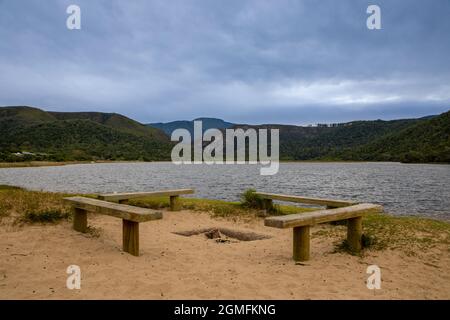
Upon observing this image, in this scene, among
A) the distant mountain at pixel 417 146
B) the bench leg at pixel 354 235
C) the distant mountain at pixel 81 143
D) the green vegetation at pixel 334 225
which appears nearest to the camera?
the bench leg at pixel 354 235

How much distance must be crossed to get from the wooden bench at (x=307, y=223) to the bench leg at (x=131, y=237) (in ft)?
8.26

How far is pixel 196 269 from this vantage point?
5.96m

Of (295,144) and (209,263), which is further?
(295,144)

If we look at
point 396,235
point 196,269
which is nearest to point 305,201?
point 396,235

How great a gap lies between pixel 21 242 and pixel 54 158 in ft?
337

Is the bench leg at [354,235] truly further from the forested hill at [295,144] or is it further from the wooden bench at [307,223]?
the forested hill at [295,144]

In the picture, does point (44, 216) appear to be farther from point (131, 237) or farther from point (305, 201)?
point (305, 201)

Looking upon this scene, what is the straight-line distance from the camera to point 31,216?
927 cm

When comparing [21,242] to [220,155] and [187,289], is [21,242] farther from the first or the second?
[220,155]

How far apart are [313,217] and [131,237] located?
349 cm

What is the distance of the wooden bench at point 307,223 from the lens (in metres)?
6.11

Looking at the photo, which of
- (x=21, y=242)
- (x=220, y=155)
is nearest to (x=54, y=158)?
(x=220, y=155)

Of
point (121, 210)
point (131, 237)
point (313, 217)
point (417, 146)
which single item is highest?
point (417, 146)

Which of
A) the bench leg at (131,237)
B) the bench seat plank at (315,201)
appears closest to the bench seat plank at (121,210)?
the bench leg at (131,237)
